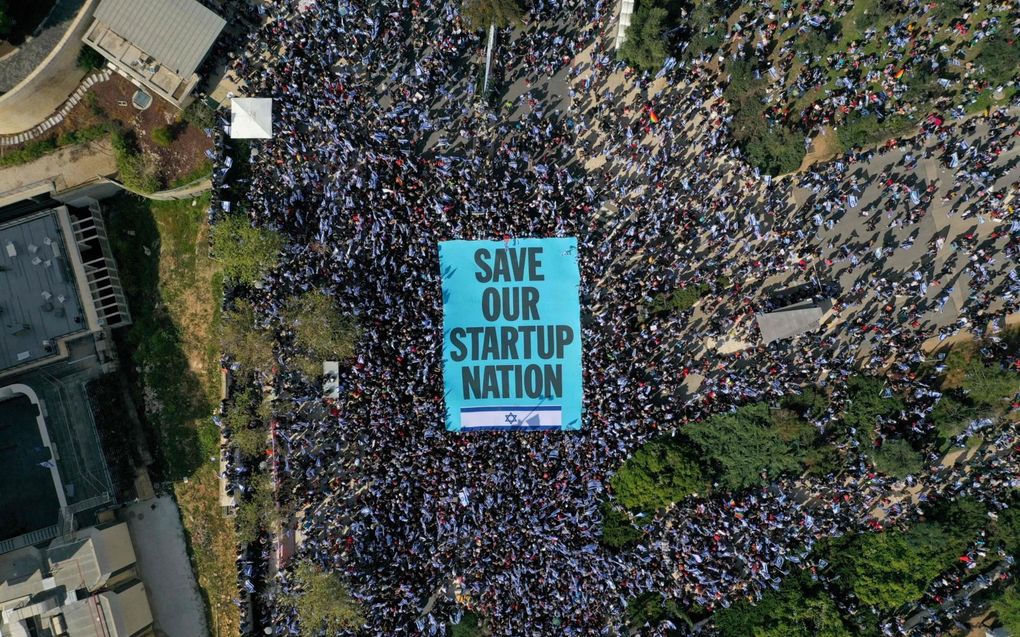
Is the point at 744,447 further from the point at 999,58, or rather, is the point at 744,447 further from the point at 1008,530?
the point at 999,58

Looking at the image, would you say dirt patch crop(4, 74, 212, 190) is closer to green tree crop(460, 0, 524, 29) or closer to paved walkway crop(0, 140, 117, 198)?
paved walkway crop(0, 140, 117, 198)

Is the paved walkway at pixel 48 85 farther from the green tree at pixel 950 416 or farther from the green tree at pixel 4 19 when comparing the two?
the green tree at pixel 950 416

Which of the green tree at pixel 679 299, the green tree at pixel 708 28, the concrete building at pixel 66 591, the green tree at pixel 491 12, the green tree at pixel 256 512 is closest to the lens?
the concrete building at pixel 66 591

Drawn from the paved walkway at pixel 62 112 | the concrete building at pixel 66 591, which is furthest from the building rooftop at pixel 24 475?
the paved walkway at pixel 62 112

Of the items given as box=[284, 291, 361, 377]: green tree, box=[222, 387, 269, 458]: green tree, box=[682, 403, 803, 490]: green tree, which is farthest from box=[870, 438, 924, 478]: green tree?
box=[222, 387, 269, 458]: green tree

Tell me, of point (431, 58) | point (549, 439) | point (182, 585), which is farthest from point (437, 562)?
point (431, 58)

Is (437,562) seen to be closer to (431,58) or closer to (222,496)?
(222,496)
